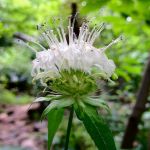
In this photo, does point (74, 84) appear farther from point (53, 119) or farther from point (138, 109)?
point (138, 109)

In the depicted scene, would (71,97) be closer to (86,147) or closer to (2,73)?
(86,147)

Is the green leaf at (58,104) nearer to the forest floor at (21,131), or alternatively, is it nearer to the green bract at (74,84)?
the green bract at (74,84)

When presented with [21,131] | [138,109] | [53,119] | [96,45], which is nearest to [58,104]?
[53,119]

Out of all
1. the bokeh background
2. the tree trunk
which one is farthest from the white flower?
the tree trunk

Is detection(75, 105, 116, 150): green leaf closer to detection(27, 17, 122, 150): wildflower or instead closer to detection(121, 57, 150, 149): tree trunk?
detection(27, 17, 122, 150): wildflower

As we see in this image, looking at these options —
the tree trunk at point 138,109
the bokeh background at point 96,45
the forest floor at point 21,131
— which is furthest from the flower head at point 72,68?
the forest floor at point 21,131

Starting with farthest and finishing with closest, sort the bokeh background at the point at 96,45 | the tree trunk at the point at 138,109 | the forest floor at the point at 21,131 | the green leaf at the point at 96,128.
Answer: the forest floor at the point at 21,131 < the tree trunk at the point at 138,109 < the bokeh background at the point at 96,45 < the green leaf at the point at 96,128
